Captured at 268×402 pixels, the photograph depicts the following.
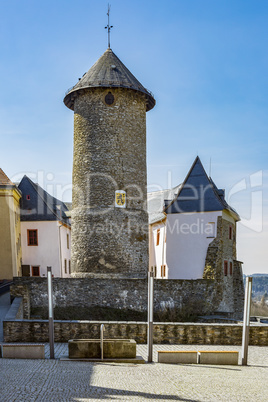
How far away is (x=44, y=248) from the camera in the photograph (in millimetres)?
34688

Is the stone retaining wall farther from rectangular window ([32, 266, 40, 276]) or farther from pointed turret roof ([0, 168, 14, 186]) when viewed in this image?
rectangular window ([32, 266, 40, 276])

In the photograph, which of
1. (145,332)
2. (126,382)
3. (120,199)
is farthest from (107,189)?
(126,382)

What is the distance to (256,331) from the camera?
15.5 metres

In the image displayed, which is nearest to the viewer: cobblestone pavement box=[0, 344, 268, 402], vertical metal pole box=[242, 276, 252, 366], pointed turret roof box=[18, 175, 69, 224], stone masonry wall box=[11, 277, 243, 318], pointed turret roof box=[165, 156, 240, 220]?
cobblestone pavement box=[0, 344, 268, 402]

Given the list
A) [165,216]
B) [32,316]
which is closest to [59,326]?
[32,316]

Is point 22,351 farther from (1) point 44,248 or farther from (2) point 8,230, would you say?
(1) point 44,248

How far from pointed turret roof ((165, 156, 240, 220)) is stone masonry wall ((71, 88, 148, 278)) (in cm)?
308

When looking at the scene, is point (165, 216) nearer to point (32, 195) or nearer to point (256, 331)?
point (32, 195)

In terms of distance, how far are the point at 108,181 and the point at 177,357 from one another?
1810cm

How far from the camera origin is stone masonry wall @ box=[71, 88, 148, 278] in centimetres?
2919

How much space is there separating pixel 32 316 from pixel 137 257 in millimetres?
8581

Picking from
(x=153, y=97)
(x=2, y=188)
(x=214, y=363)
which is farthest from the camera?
(x=153, y=97)

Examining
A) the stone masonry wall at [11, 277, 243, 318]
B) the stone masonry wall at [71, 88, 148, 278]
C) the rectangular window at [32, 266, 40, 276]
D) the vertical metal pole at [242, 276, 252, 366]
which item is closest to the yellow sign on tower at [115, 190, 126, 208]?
the stone masonry wall at [71, 88, 148, 278]

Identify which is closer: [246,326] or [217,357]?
[217,357]
